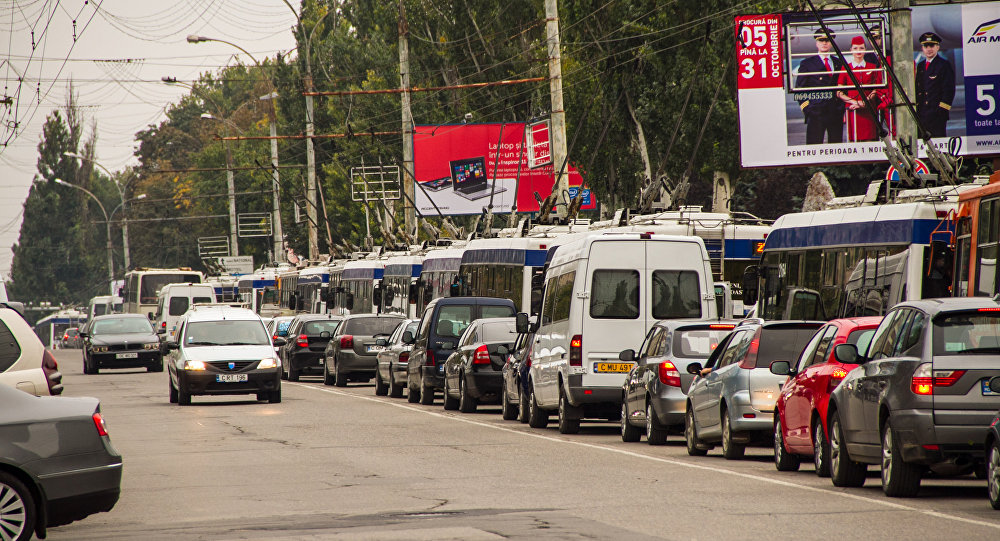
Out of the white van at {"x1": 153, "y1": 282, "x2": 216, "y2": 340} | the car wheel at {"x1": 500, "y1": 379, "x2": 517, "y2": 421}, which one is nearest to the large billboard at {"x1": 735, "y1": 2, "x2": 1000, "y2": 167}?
the car wheel at {"x1": 500, "y1": 379, "x2": 517, "y2": 421}

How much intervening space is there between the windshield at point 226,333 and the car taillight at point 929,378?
18.3 metres

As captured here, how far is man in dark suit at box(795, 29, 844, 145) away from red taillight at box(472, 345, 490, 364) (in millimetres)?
15731

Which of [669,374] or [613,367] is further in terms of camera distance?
[613,367]

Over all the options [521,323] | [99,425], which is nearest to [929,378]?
[99,425]

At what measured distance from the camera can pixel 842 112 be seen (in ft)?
127

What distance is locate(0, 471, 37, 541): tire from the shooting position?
9.63 m

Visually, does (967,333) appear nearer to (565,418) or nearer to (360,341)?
(565,418)

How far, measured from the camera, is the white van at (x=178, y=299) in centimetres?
6588

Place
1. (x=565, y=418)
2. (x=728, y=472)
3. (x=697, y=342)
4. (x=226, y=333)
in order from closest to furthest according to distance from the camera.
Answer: (x=728, y=472), (x=697, y=342), (x=565, y=418), (x=226, y=333)

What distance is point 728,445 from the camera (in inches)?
647

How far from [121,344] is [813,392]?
116 ft

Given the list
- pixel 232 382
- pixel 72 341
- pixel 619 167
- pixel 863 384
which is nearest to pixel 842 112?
pixel 619 167

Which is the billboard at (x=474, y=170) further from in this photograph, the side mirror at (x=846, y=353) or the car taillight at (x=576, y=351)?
the side mirror at (x=846, y=353)

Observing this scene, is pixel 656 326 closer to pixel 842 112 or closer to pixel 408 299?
pixel 842 112
